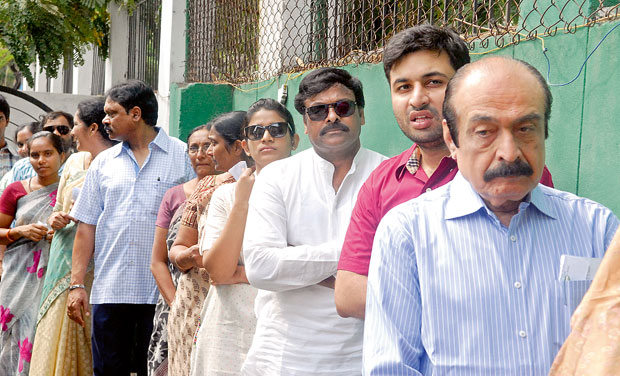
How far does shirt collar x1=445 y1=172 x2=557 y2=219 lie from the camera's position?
177 cm

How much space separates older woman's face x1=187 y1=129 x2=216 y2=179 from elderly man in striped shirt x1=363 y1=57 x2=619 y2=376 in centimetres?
249

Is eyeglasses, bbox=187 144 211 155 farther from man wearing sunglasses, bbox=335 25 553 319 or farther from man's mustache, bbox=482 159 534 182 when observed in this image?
man's mustache, bbox=482 159 534 182

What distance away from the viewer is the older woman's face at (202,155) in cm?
420

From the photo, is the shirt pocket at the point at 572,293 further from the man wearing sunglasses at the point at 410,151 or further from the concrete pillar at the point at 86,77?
the concrete pillar at the point at 86,77

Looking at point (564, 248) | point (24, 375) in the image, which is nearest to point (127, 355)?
point (24, 375)

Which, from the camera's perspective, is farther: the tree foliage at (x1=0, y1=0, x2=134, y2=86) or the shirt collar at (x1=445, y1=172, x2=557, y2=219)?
the tree foliage at (x1=0, y1=0, x2=134, y2=86)

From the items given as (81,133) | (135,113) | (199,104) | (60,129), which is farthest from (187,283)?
(199,104)

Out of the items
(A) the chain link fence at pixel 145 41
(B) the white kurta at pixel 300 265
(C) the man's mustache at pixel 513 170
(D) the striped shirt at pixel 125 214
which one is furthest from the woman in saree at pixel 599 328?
(A) the chain link fence at pixel 145 41

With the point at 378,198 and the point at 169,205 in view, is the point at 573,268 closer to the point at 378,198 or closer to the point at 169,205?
the point at 378,198

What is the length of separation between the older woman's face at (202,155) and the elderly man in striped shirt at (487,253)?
2.49m

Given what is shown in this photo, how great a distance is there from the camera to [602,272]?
4.66 ft

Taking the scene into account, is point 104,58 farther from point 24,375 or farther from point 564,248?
point 564,248

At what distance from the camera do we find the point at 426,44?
92.5 inches

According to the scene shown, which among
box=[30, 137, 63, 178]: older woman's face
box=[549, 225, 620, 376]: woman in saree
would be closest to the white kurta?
box=[549, 225, 620, 376]: woman in saree
